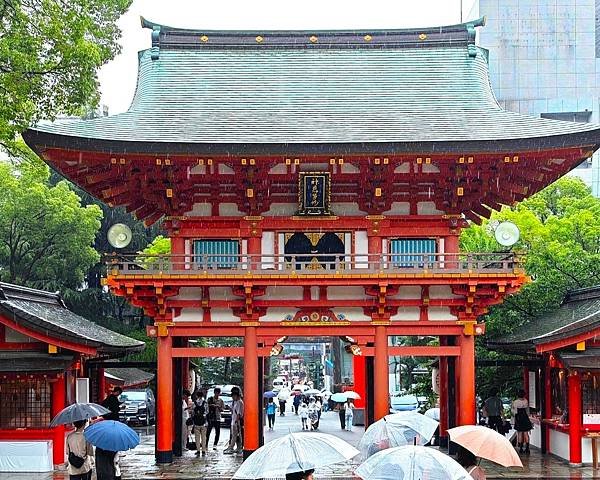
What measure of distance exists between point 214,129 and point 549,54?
68.8 m

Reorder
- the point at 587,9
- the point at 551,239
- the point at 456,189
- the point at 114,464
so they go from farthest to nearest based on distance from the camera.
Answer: the point at 587,9 → the point at 551,239 → the point at 456,189 → the point at 114,464

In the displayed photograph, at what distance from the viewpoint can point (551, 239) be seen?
3612cm

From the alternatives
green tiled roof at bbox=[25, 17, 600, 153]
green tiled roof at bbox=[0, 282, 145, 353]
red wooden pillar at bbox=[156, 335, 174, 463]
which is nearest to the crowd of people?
red wooden pillar at bbox=[156, 335, 174, 463]

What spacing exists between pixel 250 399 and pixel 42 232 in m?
26.2

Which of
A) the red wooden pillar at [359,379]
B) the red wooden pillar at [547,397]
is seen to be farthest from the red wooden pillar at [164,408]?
the red wooden pillar at [359,379]

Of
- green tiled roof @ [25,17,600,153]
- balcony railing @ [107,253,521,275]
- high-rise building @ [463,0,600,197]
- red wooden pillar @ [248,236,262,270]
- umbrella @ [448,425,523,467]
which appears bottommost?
umbrella @ [448,425,523,467]

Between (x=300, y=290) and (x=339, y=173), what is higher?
(x=339, y=173)

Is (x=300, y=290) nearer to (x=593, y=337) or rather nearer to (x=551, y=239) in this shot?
(x=593, y=337)

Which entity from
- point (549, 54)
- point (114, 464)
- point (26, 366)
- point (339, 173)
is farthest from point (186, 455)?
point (549, 54)

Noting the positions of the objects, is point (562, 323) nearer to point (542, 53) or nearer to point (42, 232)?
point (42, 232)

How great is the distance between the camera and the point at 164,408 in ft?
72.0

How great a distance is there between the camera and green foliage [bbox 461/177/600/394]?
2978cm

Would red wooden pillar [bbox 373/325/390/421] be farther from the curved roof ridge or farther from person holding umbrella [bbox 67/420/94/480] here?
the curved roof ridge

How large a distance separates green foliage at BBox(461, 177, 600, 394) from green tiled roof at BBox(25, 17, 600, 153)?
5.32 metres
